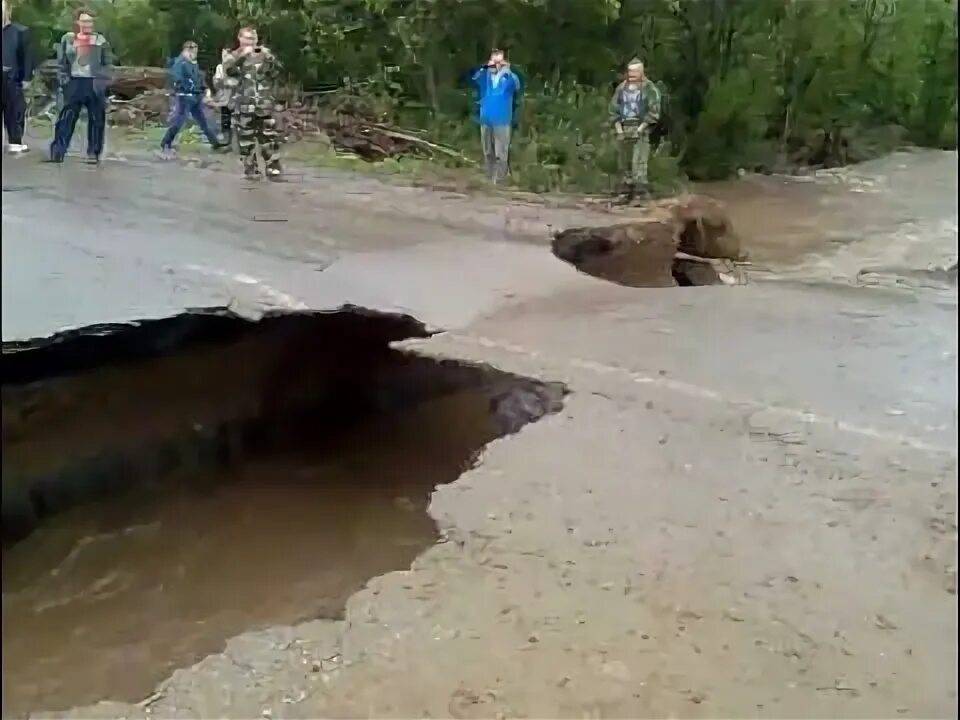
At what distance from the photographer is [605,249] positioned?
5.30 ft

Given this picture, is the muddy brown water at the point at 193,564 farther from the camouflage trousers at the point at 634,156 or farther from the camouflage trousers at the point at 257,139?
the camouflage trousers at the point at 634,156

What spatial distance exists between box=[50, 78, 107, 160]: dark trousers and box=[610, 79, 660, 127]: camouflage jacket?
2.01 feet

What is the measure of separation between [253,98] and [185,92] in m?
0.07

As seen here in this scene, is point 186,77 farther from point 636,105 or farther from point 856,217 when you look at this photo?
point 856,217

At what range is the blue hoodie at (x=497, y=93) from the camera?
1.20 metres

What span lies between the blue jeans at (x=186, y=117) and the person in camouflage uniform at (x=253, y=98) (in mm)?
32

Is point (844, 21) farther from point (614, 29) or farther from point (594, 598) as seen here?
point (594, 598)

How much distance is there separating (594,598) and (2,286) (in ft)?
2.23

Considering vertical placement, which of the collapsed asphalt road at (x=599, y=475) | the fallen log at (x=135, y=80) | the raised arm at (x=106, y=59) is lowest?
the collapsed asphalt road at (x=599, y=475)

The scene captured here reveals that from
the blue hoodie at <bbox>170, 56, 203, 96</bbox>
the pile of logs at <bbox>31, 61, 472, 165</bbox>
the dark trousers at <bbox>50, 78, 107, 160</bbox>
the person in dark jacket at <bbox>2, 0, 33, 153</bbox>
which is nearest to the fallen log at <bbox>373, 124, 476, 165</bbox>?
the pile of logs at <bbox>31, 61, 472, 165</bbox>

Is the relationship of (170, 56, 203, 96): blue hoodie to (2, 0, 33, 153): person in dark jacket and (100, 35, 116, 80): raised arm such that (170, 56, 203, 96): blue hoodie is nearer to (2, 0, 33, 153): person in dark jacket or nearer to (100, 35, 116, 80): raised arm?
(100, 35, 116, 80): raised arm

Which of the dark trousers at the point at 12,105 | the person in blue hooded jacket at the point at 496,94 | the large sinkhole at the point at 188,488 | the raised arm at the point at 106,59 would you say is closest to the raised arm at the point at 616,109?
the person in blue hooded jacket at the point at 496,94

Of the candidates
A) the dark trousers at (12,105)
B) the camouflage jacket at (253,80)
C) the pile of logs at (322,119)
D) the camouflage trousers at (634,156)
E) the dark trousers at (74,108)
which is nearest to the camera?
the dark trousers at (12,105)

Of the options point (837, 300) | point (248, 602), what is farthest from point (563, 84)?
point (248, 602)
